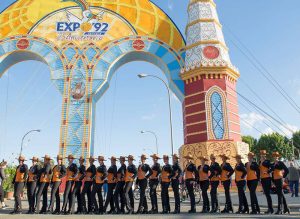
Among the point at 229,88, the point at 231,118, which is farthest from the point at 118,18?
the point at 231,118

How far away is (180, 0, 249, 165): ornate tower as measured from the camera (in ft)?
69.8

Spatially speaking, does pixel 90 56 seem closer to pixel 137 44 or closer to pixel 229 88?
pixel 137 44

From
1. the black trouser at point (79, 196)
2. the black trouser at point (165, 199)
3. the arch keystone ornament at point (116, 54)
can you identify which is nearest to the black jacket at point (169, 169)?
the black trouser at point (165, 199)

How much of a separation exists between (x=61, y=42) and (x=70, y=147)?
8896mm

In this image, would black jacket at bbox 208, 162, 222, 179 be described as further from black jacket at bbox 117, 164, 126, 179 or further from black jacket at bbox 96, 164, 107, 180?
black jacket at bbox 96, 164, 107, 180

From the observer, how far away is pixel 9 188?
21344 millimetres

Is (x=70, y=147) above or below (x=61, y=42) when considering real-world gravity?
below

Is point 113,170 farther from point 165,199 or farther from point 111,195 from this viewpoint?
point 165,199

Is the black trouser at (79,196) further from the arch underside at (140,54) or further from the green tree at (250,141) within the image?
the green tree at (250,141)

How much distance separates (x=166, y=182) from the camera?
10.9 meters

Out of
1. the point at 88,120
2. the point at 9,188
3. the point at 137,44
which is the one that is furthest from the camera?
the point at 137,44

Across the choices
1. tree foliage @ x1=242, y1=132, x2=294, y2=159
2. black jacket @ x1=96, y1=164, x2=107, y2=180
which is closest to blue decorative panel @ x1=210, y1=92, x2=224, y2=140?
black jacket @ x1=96, y1=164, x2=107, y2=180

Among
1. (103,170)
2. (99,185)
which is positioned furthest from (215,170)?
(99,185)

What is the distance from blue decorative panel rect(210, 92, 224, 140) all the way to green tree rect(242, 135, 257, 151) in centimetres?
3860
